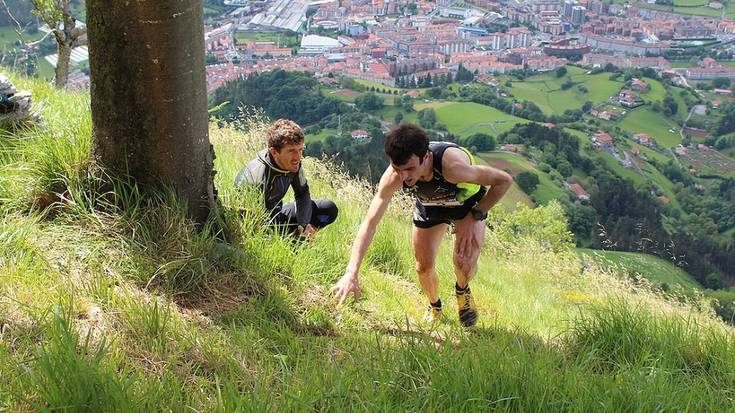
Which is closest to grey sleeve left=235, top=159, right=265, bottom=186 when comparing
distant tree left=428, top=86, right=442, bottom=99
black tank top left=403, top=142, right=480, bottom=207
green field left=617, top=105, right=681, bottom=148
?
black tank top left=403, top=142, right=480, bottom=207

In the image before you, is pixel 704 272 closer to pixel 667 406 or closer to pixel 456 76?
pixel 667 406

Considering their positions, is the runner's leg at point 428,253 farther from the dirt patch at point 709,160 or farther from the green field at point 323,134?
the dirt patch at point 709,160

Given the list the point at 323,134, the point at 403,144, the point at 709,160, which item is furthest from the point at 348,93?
the point at 403,144

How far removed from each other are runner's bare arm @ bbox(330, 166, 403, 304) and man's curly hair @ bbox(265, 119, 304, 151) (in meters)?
0.88

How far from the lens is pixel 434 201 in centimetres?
453

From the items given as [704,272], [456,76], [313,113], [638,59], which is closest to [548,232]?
[704,272]

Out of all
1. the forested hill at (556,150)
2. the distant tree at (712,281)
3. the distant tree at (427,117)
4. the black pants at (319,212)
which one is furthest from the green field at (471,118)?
the black pants at (319,212)

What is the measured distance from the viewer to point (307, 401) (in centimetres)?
239

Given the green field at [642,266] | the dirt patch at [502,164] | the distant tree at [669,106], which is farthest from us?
the distant tree at [669,106]

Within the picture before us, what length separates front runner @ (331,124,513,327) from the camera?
3873 millimetres

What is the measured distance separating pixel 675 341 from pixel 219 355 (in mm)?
2313

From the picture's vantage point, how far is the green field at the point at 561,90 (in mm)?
62875

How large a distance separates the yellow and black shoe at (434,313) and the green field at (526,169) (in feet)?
116

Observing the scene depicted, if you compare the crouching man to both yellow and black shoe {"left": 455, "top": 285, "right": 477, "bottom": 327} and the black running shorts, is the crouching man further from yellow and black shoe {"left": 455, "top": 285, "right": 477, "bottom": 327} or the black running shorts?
yellow and black shoe {"left": 455, "top": 285, "right": 477, "bottom": 327}
